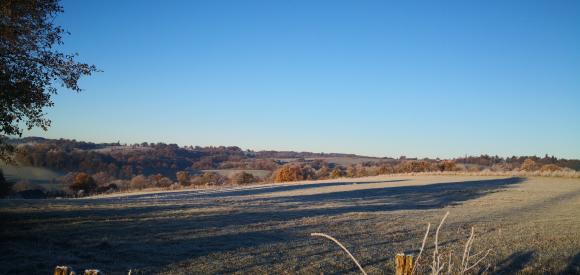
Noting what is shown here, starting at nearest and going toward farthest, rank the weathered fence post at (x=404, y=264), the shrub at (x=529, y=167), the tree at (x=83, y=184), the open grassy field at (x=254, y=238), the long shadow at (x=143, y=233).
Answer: the weathered fence post at (x=404, y=264) → the open grassy field at (x=254, y=238) → the long shadow at (x=143, y=233) → the tree at (x=83, y=184) → the shrub at (x=529, y=167)

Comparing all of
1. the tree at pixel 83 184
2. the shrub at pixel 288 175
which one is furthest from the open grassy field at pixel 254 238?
the shrub at pixel 288 175

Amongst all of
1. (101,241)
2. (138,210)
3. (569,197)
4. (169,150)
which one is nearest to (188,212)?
(138,210)

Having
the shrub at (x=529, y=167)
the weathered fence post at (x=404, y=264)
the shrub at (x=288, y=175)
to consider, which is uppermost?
the shrub at (x=529, y=167)

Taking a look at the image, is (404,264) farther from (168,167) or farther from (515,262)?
(168,167)

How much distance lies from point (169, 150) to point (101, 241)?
4007 inches

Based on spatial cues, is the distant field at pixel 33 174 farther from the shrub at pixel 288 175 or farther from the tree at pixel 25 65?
the tree at pixel 25 65

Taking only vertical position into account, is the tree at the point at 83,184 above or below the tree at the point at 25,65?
below

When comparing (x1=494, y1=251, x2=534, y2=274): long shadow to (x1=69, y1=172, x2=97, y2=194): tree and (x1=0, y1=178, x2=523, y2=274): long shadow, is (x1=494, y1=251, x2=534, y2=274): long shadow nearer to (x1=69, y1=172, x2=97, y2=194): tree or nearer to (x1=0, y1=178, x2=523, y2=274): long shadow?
(x1=0, y1=178, x2=523, y2=274): long shadow

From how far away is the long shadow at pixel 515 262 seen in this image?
9664 millimetres

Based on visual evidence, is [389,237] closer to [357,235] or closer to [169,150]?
[357,235]

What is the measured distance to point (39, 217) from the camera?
14758 millimetres

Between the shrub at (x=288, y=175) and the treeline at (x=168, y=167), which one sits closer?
the treeline at (x=168, y=167)

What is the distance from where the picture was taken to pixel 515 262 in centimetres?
1039

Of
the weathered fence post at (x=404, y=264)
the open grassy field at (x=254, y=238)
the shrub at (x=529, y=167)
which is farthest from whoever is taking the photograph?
the shrub at (x=529, y=167)
